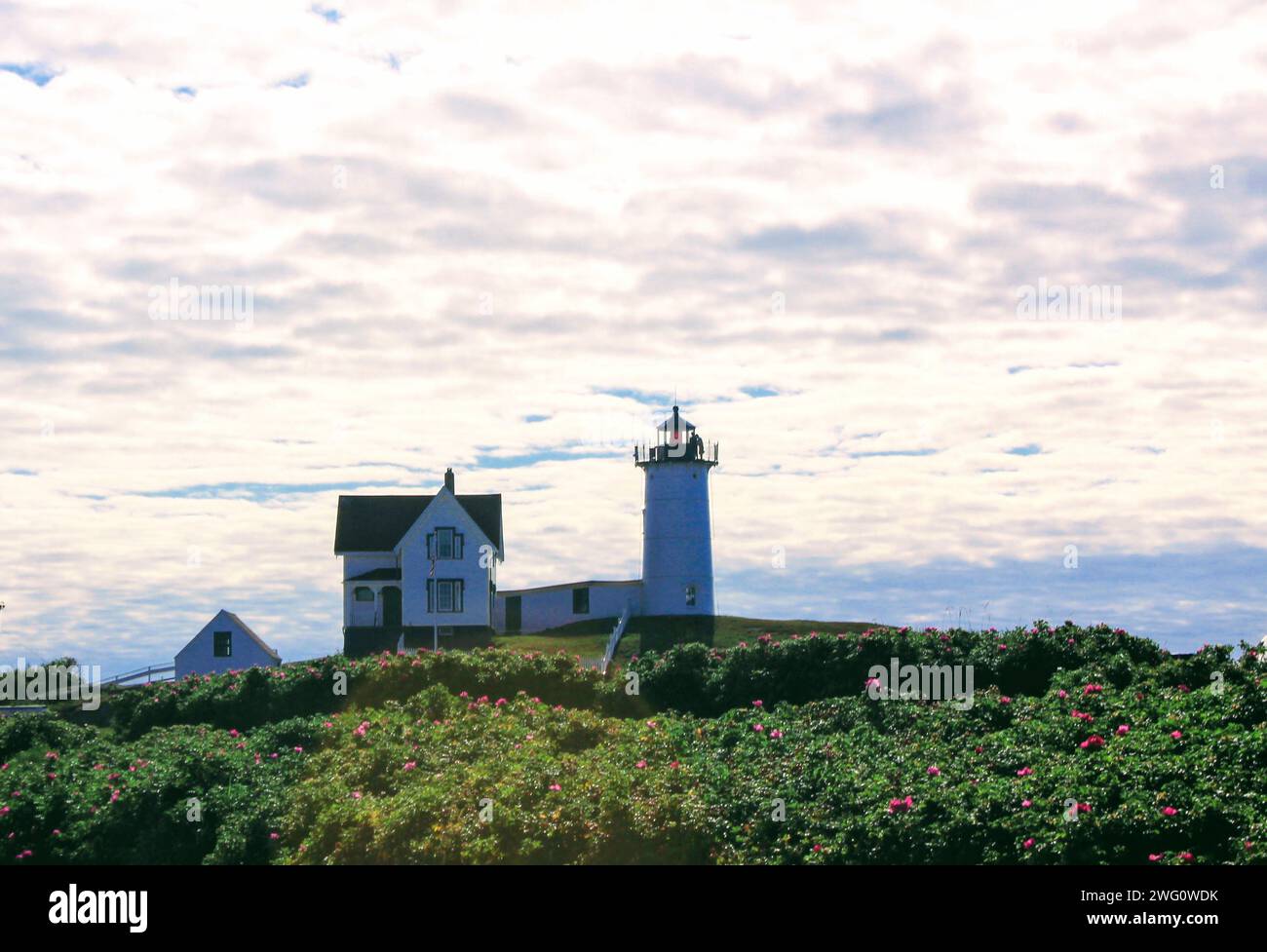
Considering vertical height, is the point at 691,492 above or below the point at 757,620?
above

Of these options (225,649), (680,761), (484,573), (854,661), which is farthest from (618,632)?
(680,761)

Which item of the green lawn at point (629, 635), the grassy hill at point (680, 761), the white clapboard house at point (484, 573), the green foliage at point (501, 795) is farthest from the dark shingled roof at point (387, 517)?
the green foliage at point (501, 795)

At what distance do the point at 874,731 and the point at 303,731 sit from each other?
11.2m

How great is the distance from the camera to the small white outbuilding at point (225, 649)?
5453 centimetres

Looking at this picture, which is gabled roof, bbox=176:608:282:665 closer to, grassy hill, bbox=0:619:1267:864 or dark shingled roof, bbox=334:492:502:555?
dark shingled roof, bbox=334:492:502:555

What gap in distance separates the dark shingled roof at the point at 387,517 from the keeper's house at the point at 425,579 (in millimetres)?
81

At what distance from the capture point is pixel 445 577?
58906 millimetres

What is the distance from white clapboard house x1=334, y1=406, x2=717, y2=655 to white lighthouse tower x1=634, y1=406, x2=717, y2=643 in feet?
0.16

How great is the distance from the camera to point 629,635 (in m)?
59.8

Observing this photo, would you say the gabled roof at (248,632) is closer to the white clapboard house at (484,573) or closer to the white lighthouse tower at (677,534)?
the white clapboard house at (484,573)

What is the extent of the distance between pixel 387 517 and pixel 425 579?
14.7 feet
